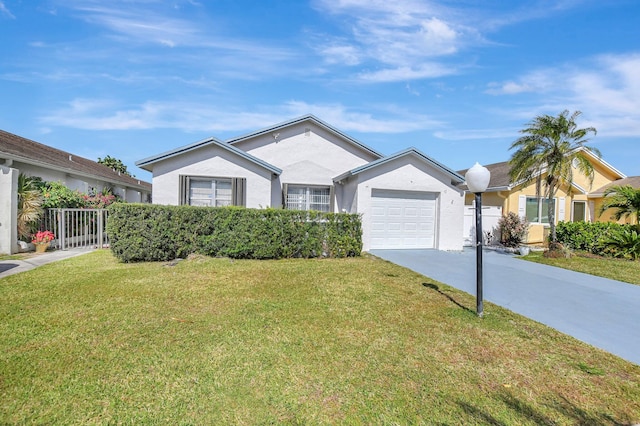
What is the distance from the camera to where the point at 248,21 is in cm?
1141

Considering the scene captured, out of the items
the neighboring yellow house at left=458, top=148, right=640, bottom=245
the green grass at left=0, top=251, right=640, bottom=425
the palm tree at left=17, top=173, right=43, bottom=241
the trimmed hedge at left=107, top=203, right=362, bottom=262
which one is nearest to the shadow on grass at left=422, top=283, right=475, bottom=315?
the green grass at left=0, top=251, right=640, bottom=425

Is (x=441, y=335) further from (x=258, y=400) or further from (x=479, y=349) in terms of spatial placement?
(x=258, y=400)

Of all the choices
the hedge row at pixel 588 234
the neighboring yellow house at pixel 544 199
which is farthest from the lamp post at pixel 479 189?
the neighboring yellow house at pixel 544 199

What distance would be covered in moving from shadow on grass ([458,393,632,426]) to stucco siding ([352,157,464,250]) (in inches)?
411

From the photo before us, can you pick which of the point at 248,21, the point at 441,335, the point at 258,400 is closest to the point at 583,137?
the point at 441,335

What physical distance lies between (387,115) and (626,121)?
14.3m

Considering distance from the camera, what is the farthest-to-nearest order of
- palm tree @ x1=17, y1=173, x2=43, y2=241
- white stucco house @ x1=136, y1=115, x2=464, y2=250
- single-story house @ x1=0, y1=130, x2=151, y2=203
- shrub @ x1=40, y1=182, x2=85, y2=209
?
white stucco house @ x1=136, y1=115, x2=464, y2=250, single-story house @ x1=0, y1=130, x2=151, y2=203, shrub @ x1=40, y1=182, x2=85, y2=209, palm tree @ x1=17, y1=173, x2=43, y2=241

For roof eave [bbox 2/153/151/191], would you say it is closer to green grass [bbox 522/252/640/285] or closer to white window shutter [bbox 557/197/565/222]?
green grass [bbox 522/252/640/285]

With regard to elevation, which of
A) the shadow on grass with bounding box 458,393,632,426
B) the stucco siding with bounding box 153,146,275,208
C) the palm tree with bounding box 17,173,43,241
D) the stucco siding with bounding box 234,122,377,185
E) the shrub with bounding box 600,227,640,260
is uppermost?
the stucco siding with bounding box 234,122,377,185

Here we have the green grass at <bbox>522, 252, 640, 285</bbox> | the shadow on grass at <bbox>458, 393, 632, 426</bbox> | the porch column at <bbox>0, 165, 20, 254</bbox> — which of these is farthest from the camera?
the porch column at <bbox>0, 165, 20, 254</bbox>

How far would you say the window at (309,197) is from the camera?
625 inches

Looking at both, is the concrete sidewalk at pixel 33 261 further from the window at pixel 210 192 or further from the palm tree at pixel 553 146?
the palm tree at pixel 553 146

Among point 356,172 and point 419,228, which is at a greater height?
point 356,172

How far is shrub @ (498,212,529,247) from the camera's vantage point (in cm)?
1664
